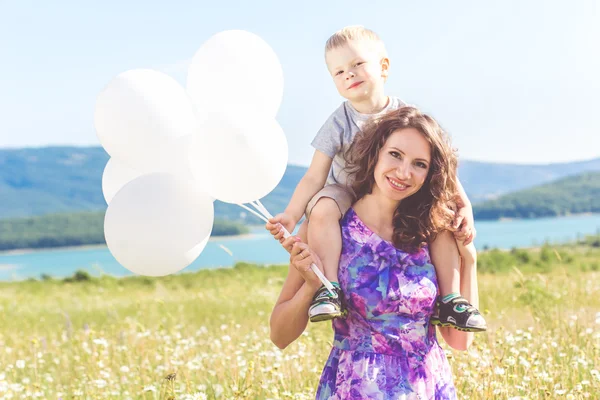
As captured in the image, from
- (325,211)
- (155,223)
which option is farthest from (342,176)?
(155,223)

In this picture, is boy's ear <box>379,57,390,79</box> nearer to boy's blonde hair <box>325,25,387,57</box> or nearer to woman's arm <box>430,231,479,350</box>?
boy's blonde hair <box>325,25,387,57</box>

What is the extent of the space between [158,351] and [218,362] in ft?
2.60

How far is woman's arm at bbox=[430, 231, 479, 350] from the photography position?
312cm

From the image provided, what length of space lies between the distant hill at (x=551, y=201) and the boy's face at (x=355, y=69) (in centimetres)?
13539

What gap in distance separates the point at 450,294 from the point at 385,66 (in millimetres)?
1378

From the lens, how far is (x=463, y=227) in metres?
3.15

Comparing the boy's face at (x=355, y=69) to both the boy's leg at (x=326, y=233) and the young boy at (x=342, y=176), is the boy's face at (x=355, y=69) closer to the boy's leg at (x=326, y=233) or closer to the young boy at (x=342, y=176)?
the young boy at (x=342, y=176)

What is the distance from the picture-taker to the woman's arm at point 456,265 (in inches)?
123

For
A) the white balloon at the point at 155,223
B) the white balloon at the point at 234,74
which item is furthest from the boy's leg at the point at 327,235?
the white balloon at the point at 234,74

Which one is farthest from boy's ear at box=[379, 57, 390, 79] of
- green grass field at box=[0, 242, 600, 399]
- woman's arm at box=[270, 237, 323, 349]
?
green grass field at box=[0, 242, 600, 399]

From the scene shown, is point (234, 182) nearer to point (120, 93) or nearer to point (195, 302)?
point (120, 93)

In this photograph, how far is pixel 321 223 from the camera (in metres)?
3.02

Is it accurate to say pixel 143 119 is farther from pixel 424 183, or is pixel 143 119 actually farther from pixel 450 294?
pixel 450 294

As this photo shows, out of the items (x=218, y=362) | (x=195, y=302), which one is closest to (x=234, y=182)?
(x=218, y=362)
